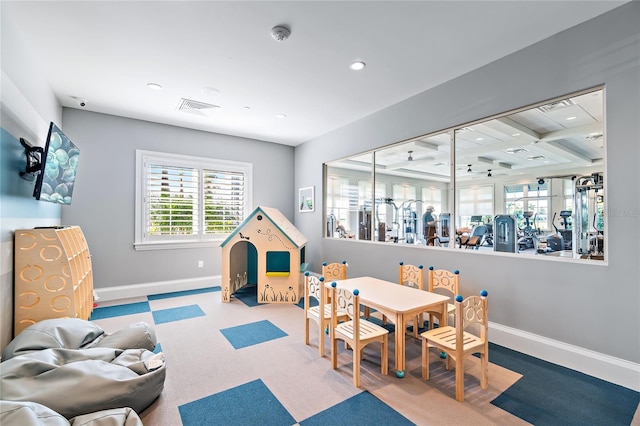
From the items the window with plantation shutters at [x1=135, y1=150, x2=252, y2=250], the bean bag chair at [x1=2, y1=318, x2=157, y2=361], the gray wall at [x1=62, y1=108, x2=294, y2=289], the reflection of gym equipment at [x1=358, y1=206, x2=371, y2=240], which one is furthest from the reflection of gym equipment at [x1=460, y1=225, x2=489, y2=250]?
the gray wall at [x1=62, y1=108, x2=294, y2=289]

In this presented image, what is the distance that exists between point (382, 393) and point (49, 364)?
2241mm

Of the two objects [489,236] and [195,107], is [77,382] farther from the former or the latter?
[489,236]

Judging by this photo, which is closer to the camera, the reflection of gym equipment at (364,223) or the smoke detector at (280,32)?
the smoke detector at (280,32)

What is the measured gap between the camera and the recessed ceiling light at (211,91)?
3.61 m

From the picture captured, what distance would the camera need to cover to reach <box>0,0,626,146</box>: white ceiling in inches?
88.7

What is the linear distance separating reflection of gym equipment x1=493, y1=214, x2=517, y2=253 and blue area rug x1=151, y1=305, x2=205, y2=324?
378cm

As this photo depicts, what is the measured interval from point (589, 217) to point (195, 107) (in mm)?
4858

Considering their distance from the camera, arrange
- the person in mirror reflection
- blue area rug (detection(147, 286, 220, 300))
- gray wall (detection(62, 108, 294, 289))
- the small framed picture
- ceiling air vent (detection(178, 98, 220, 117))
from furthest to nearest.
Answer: the small framed picture < blue area rug (detection(147, 286, 220, 300)) < gray wall (detection(62, 108, 294, 289)) < ceiling air vent (detection(178, 98, 220, 117)) < the person in mirror reflection

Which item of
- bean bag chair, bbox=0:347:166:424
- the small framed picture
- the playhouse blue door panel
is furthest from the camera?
the small framed picture

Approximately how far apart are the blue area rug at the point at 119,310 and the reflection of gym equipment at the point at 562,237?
497 centimetres

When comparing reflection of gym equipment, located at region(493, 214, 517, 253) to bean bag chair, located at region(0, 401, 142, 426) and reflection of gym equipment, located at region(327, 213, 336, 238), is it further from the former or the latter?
bean bag chair, located at region(0, 401, 142, 426)

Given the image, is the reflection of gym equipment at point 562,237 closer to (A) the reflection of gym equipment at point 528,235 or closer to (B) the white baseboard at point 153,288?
(A) the reflection of gym equipment at point 528,235

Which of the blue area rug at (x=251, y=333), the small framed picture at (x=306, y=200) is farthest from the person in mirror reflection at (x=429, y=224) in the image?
the small framed picture at (x=306, y=200)

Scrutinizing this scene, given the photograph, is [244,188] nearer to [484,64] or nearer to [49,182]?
[49,182]
